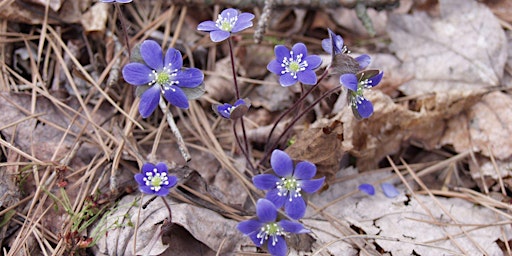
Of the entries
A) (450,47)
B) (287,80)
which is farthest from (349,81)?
(450,47)

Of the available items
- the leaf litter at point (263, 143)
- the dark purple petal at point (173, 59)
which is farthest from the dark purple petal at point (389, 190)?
the dark purple petal at point (173, 59)

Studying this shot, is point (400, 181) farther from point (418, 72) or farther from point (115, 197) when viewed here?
point (115, 197)

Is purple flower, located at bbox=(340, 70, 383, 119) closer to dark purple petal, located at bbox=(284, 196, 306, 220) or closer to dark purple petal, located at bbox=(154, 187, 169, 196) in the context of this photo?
dark purple petal, located at bbox=(284, 196, 306, 220)

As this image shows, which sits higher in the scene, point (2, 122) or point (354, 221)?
point (2, 122)

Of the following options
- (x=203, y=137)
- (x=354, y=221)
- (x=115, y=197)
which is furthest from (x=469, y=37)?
(x=115, y=197)

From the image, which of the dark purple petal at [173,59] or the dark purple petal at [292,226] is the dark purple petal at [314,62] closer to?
the dark purple petal at [173,59]

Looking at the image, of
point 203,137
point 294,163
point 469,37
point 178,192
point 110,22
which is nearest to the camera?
point 294,163

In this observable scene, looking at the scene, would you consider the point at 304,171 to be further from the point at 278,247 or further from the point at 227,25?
the point at 227,25
